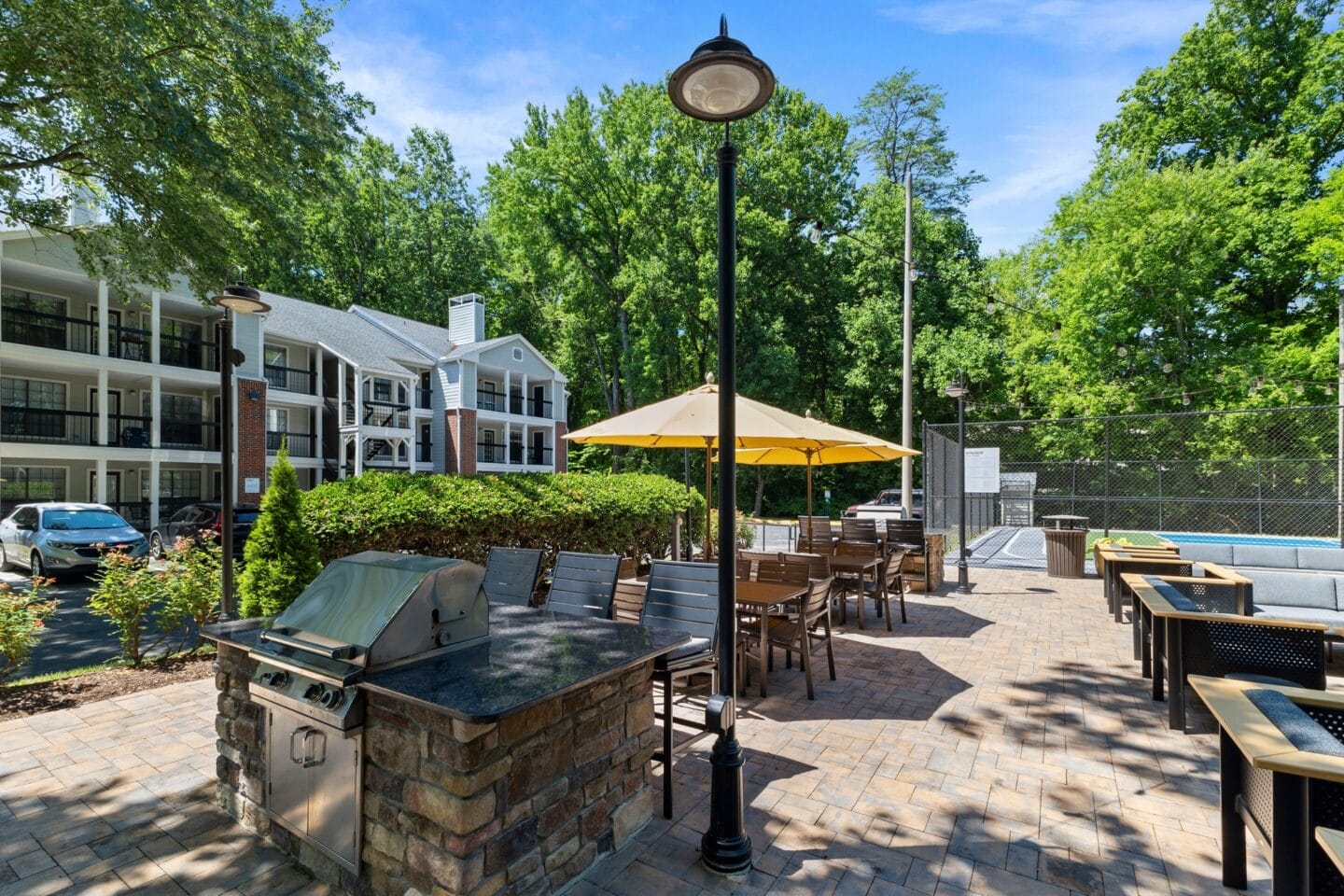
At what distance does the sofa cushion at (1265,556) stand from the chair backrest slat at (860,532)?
164 inches

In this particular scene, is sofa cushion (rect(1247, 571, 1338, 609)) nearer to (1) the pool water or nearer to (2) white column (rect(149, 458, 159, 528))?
(1) the pool water

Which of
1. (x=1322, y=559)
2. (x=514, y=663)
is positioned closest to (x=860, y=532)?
(x=1322, y=559)

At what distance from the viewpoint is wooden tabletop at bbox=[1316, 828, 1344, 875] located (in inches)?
55.1

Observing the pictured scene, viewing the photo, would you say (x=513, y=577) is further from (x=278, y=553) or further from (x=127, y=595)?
(x=127, y=595)

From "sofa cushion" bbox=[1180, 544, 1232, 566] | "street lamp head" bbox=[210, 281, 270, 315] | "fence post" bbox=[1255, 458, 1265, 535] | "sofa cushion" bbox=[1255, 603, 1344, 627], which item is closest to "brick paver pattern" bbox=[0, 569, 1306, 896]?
"sofa cushion" bbox=[1255, 603, 1344, 627]

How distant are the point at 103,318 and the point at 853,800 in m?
19.7

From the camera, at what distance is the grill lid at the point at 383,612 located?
7.99ft

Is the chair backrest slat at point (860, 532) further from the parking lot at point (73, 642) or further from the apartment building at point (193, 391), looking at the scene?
the apartment building at point (193, 391)

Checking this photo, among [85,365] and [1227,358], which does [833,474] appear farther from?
[85,365]

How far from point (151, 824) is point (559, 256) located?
26673 millimetres

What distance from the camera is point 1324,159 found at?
18172mm

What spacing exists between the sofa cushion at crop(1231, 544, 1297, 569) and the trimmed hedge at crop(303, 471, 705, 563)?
6.93 metres

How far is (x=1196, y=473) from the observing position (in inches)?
675

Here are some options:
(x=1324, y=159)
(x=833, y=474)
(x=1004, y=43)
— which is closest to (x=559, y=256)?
(x=833, y=474)
